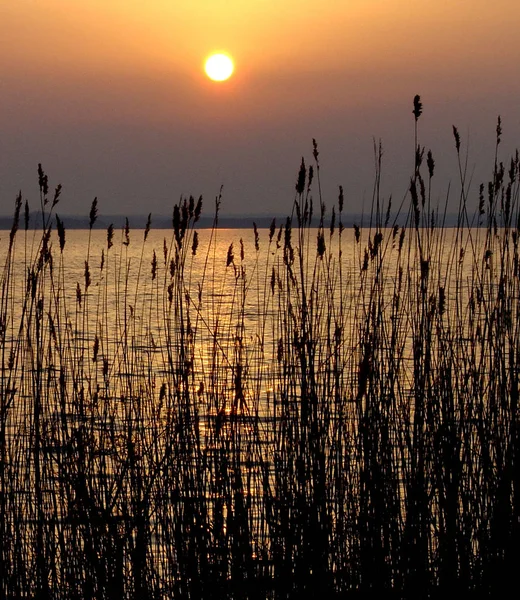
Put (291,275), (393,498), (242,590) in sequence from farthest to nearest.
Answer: (291,275)
(393,498)
(242,590)

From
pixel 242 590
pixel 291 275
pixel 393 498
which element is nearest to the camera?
pixel 242 590

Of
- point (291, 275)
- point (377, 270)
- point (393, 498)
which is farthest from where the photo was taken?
point (291, 275)

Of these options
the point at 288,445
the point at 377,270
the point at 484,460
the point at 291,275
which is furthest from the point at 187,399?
the point at 484,460

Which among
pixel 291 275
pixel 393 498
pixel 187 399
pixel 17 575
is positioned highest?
pixel 291 275

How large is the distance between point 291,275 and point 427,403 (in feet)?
2.36

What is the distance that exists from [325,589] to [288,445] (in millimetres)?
512

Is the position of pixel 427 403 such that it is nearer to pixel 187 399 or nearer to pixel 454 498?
pixel 454 498

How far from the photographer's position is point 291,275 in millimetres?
3086

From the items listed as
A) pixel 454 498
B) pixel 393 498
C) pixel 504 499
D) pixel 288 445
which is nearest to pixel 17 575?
pixel 288 445

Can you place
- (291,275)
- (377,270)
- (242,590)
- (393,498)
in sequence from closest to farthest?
(242,590) → (393,498) → (377,270) → (291,275)

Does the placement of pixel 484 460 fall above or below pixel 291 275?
below

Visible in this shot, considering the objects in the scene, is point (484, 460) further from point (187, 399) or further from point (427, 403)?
point (187, 399)

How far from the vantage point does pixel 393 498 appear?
271 centimetres

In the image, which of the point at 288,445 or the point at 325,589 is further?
the point at 288,445
